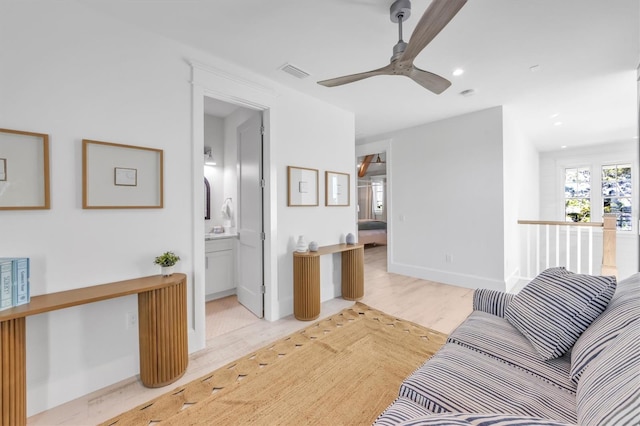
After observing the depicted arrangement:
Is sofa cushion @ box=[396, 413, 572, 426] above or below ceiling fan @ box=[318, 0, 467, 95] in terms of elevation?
below

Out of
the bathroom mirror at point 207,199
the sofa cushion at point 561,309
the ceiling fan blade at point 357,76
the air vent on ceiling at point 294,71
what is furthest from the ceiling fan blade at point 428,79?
the bathroom mirror at point 207,199

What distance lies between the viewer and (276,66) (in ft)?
8.45

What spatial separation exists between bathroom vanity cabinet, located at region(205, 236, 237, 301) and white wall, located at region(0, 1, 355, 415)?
115 centimetres

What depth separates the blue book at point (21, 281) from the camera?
4.79ft

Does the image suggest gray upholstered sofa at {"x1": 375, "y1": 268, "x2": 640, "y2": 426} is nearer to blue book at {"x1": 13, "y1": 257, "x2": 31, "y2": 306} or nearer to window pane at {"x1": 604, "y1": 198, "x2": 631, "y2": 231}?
blue book at {"x1": 13, "y1": 257, "x2": 31, "y2": 306}

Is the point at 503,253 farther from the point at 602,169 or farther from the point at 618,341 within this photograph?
the point at 602,169

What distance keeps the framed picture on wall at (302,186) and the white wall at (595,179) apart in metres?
5.83

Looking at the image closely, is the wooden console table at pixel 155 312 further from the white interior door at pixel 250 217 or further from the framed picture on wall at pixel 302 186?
the framed picture on wall at pixel 302 186

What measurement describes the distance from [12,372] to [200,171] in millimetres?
1639

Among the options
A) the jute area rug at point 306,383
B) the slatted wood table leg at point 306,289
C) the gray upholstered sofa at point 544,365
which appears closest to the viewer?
the gray upholstered sofa at point 544,365

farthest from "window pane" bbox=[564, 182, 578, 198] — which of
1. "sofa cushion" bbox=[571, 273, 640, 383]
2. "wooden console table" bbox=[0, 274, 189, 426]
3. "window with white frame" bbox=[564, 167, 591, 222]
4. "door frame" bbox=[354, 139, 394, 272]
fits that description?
"wooden console table" bbox=[0, 274, 189, 426]

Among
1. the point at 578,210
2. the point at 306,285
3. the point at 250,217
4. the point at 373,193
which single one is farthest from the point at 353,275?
the point at 373,193

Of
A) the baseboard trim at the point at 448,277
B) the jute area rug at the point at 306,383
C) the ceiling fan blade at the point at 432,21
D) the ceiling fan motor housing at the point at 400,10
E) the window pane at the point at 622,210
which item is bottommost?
the jute area rug at the point at 306,383

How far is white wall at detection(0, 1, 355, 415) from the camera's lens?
5.32ft
